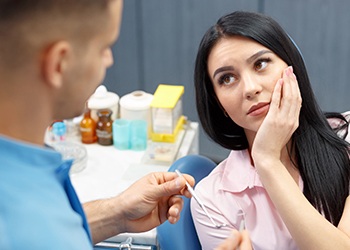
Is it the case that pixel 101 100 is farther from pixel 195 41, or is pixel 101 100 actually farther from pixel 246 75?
pixel 195 41

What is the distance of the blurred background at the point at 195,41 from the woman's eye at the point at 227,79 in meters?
1.39

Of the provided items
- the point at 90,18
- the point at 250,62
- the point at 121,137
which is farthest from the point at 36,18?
the point at 121,137

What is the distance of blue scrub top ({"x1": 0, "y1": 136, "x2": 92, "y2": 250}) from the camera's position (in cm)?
69

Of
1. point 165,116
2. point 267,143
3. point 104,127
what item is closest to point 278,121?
point 267,143

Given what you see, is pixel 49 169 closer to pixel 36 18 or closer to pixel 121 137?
pixel 36 18

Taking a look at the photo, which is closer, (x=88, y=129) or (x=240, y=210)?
(x=240, y=210)

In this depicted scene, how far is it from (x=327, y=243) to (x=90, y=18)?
2.97 feet

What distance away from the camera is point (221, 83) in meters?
1.56

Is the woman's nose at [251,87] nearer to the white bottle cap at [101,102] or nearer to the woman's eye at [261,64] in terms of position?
the woman's eye at [261,64]

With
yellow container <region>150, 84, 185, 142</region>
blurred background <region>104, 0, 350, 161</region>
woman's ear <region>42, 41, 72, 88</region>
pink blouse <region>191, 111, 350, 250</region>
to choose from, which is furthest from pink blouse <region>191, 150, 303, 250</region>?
blurred background <region>104, 0, 350, 161</region>

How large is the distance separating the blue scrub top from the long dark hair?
2.90ft

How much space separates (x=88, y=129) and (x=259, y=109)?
3.05 ft

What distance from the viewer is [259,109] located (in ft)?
4.95

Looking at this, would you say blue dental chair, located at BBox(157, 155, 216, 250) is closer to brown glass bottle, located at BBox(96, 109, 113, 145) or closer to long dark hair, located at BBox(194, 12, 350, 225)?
long dark hair, located at BBox(194, 12, 350, 225)
